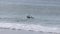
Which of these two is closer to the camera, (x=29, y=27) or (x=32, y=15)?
(x=29, y=27)

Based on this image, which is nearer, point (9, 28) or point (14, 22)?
point (9, 28)

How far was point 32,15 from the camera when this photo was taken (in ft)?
21.5

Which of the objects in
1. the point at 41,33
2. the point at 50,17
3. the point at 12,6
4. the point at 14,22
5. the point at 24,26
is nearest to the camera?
the point at 41,33

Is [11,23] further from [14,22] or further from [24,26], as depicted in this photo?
[24,26]

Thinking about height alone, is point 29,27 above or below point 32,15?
below

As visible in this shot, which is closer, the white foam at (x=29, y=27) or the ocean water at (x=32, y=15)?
the white foam at (x=29, y=27)

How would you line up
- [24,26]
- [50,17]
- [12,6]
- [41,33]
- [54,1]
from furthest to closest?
[54,1]
[12,6]
[50,17]
[24,26]
[41,33]

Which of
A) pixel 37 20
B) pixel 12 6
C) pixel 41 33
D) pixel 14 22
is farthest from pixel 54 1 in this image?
pixel 41 33

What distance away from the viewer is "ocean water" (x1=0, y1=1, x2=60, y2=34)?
5.35m

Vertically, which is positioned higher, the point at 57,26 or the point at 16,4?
the point at 16,4

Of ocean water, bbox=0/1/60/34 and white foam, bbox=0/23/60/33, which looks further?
ocean water, bbox=0/1/60/34

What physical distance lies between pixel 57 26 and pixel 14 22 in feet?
4.62

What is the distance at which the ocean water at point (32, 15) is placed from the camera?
17.6 feet

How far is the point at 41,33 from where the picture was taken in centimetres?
496
